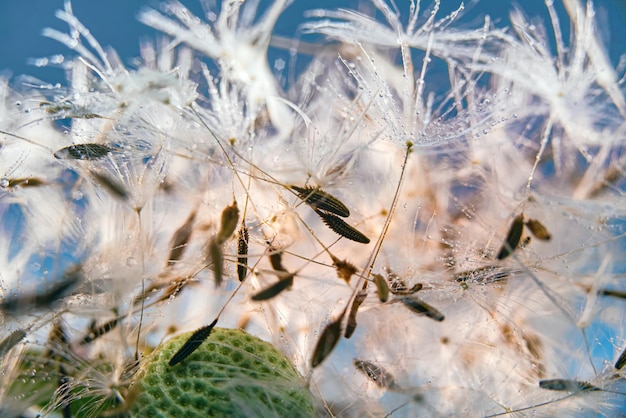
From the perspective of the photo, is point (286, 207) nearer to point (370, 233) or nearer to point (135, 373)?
point (370, 233)

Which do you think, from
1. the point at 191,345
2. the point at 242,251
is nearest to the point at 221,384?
the point at 191,345

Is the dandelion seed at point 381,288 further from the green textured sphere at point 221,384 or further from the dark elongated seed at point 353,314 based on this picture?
the green textured sphere at point 221,384

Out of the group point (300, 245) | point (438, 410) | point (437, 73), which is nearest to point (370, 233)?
point (300, 245)

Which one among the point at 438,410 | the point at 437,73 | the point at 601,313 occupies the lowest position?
the point at 438,410

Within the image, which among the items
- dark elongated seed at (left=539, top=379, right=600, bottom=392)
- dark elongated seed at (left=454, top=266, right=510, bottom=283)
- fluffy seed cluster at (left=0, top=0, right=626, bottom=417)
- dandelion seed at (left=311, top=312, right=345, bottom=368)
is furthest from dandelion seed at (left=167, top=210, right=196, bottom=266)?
dark elongated seed at (left=539, top=379, right=600, bottom=392)

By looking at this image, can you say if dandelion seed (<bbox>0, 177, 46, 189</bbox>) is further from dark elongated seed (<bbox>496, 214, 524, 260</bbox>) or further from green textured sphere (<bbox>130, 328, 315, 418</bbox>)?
dark elongated seed (<bbox>496, 214, 524, 260</bbox>)
